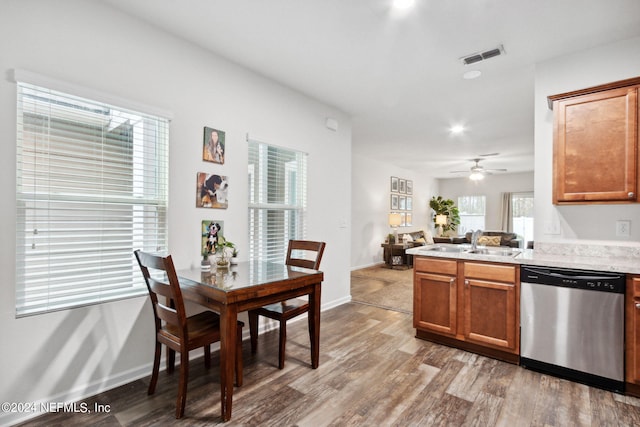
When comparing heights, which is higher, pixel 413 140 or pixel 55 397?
pixel 413 140

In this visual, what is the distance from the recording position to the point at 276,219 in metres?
3.36

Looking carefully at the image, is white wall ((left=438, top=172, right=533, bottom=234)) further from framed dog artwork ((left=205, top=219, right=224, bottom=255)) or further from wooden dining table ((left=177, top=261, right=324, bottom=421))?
framed dog artwork ((left=205, top=219, right=224, bottom=255))

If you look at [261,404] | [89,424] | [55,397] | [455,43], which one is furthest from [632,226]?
[55,397]

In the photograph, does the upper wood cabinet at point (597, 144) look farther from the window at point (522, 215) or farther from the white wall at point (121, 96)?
the window at point (522, 215)

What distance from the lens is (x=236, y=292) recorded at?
1817mm

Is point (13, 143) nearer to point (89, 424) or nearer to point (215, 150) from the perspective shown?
point (215, 150)

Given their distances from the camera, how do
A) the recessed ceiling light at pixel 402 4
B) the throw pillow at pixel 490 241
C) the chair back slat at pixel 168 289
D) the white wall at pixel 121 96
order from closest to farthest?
the chair back slat at pixel 168 289
the white wall at pixel 121 96
the recessed ceiling light at pixel 402 4
the throw pillow at pixel 490 241

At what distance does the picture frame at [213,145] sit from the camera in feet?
8.82

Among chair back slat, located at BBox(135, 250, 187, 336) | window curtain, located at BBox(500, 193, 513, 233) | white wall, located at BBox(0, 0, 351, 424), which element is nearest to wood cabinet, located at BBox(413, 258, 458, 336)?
white wall, located at BBox(0, 0, 351, 424)

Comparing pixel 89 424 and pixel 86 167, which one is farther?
pixel 86 167

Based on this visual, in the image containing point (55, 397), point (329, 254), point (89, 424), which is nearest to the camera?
point (89, 424)

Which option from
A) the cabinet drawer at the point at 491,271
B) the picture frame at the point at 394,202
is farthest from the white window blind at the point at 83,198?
the picture frame at the point at 394,202

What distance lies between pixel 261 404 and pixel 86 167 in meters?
1.95

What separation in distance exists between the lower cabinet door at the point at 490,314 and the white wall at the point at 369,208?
4206mm
